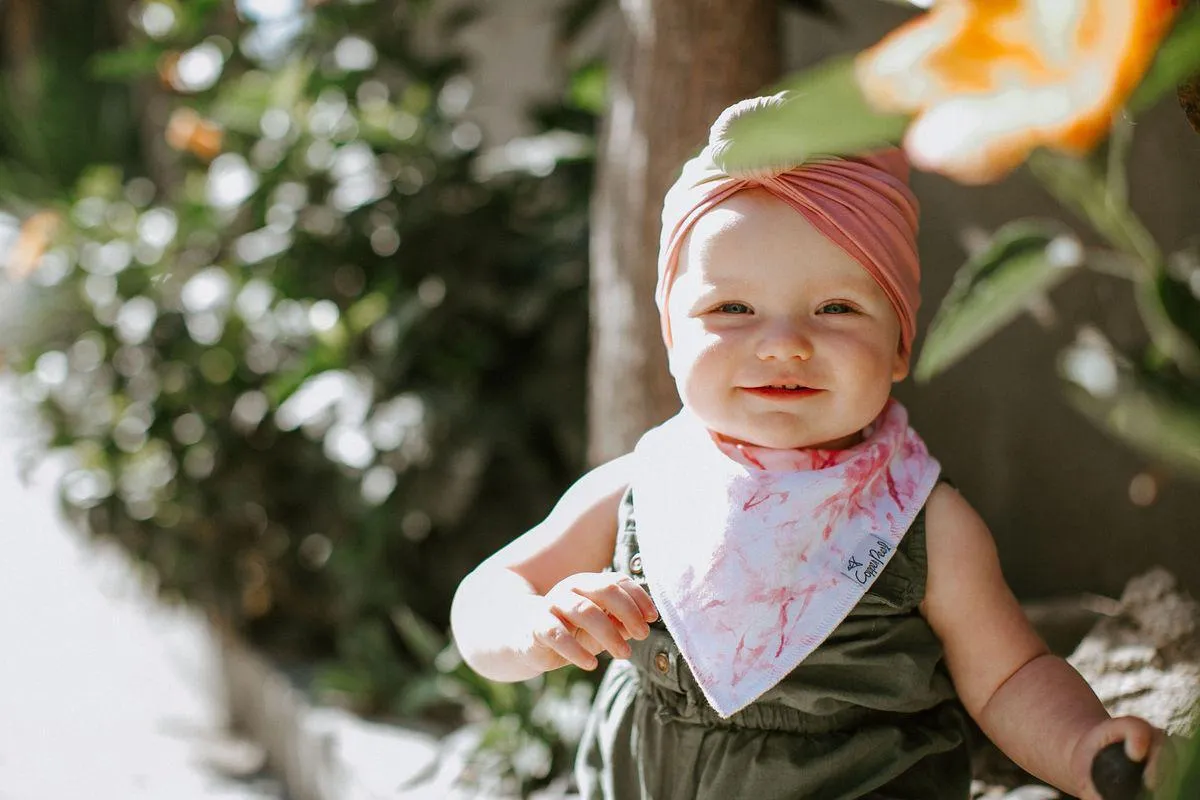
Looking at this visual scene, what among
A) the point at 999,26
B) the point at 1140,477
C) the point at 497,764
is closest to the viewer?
the point at 999,26

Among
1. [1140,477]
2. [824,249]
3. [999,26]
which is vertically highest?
[999,26]

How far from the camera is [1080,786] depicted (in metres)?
1.02

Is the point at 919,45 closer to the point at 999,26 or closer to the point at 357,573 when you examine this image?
the point at 999,26

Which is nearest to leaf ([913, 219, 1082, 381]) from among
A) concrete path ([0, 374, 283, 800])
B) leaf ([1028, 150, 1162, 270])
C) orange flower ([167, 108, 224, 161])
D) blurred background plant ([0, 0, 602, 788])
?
leaf ([1028, 150, 1162, 270])

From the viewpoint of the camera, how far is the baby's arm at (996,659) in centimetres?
108

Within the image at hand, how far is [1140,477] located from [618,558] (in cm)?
94

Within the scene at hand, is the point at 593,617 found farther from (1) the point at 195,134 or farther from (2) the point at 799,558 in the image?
(1) the point at 195,134

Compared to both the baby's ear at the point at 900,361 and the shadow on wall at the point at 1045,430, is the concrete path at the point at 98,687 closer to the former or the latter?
the shadow on wall at the point at 1045,430

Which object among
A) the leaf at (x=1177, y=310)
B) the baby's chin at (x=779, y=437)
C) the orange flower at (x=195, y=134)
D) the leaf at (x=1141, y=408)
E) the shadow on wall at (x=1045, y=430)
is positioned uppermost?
the orange flower at (x=195, y=134)

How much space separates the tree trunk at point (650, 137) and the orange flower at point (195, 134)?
152cm

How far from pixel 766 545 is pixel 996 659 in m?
0.24

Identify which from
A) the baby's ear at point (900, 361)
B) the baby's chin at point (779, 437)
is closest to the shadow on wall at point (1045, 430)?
the baby's ear at point (900, 361)

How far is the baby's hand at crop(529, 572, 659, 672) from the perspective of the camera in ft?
3.58

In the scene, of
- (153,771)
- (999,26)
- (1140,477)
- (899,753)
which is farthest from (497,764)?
(999,26)
